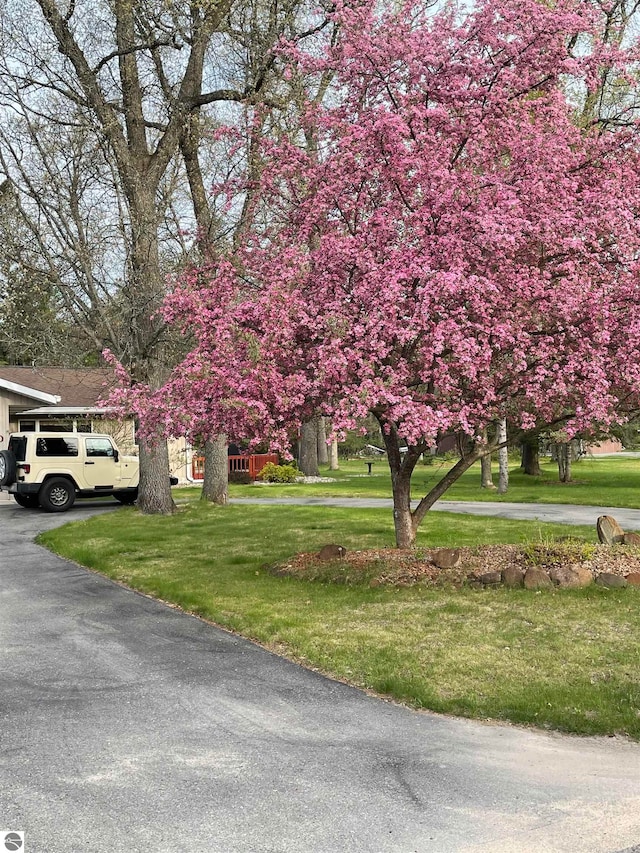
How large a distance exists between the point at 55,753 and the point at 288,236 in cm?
785

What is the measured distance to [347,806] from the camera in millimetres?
4523

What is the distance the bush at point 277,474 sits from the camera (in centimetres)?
3594

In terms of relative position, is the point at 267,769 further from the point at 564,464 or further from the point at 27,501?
the point at 564,464

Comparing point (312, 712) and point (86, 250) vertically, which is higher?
point (86, 250)

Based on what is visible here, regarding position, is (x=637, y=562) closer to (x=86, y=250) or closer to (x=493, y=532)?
(x=493, y=532)

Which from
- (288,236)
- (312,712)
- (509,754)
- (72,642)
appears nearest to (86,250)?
(288,236)

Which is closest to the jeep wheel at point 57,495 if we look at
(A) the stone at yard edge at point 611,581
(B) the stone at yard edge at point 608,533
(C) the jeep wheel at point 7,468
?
(C) the jeep wheel at point 7,468

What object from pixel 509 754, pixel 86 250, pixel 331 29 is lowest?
pixel 509 754

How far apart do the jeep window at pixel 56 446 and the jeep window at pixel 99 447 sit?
401 mm

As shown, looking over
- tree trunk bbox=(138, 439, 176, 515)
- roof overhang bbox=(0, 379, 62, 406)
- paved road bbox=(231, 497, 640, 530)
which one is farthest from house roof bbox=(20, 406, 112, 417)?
paved road bbox=(231, 497, 640, 530)

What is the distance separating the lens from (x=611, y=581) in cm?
988

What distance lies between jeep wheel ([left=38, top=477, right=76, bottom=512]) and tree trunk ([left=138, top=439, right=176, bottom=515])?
315cm

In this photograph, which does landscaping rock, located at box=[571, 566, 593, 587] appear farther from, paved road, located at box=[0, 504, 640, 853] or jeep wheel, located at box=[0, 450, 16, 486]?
jeep wheel, located at box=[0, 450, 16, 486]

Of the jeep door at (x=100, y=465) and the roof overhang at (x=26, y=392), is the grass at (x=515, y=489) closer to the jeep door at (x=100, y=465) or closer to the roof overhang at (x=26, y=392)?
the jeep door at (x=100, y=465)
